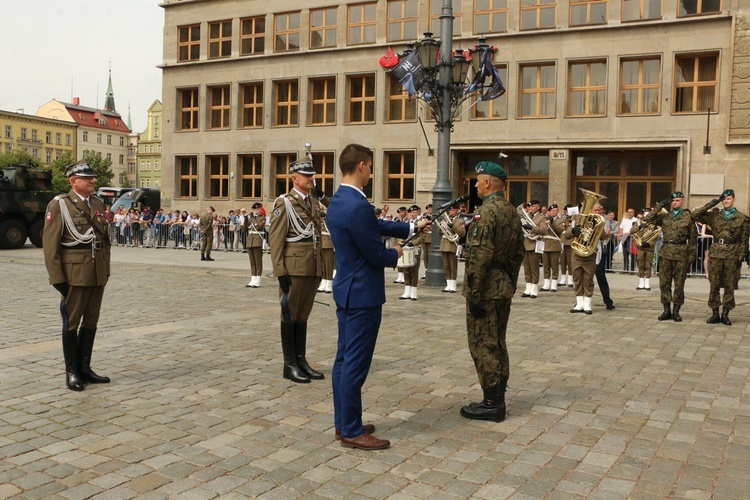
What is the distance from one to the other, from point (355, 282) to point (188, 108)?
3731 cm

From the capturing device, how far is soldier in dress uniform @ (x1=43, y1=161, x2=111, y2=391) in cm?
654

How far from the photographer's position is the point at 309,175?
7203 millimetres

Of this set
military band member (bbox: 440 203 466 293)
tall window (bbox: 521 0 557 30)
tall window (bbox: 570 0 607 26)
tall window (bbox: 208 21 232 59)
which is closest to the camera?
military band member (bbox: 440 203 466 293)

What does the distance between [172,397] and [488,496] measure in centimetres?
317

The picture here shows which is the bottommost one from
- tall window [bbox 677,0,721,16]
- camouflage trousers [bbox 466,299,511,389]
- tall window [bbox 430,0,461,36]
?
camouflage trousers [bbox 466,299,511,389]

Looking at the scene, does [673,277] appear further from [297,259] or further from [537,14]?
[537,14]

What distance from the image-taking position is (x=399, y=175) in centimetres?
3341

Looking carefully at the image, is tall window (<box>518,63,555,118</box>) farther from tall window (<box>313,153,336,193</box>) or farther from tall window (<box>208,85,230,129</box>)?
tall window (<box>208,85,230,129</box>)

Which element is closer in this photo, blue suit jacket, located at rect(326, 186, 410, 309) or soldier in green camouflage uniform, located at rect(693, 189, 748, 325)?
blue suit jacket, located at rect(326, 186, 410, 309)

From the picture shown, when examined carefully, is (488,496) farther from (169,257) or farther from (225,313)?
(169,257)

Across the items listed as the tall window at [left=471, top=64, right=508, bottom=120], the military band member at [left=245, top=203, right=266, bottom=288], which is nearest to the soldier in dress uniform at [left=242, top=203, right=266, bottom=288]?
the military band member at [left=245, top=203, right=266, bottom=288]

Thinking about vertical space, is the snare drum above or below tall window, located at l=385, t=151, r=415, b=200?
below

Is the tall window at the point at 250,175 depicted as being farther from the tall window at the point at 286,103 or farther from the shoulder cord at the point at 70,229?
the shoulder cord at the point at 70,229

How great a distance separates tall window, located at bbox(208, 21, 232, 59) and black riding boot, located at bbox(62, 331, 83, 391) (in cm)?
3361
